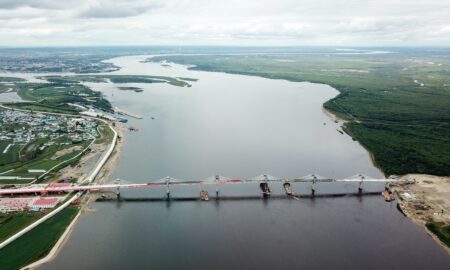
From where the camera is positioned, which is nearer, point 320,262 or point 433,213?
point 320,262

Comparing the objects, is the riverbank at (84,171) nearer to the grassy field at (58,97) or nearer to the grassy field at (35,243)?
the grassy field at (35,243)

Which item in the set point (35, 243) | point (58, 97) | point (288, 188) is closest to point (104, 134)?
point (35, 243)

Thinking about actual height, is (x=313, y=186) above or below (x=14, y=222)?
above

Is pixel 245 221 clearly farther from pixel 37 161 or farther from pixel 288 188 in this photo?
pixel 37 161

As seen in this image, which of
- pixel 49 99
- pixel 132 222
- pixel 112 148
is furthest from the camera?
pixel 49 99

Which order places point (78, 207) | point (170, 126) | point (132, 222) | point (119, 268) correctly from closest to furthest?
1. point (119, 268)
2. point (132, 222)
3. point (78, 207)
4. point (170, 126)

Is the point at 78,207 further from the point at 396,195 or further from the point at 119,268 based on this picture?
the point at 396,195

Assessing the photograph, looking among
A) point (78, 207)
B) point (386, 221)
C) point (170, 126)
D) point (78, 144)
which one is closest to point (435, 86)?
point (170, 126)
